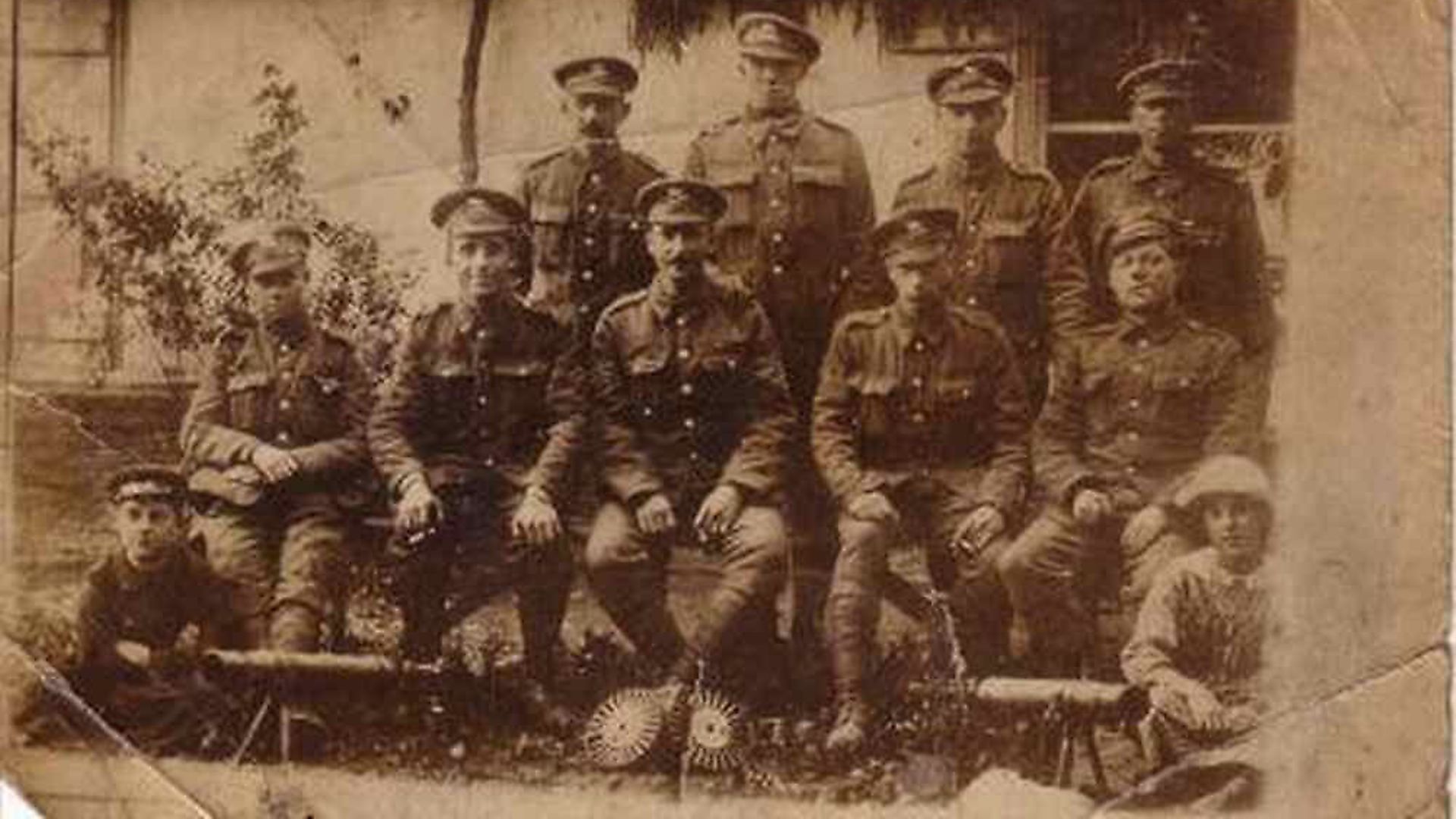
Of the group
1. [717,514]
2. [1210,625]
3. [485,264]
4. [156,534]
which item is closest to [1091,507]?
[1210,625]

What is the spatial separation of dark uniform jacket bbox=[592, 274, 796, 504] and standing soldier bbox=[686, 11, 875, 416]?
0.03 metres

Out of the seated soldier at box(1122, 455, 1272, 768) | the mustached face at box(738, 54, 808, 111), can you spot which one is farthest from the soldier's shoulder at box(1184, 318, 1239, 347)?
the mustached face at box(738, 54, 808, 111)

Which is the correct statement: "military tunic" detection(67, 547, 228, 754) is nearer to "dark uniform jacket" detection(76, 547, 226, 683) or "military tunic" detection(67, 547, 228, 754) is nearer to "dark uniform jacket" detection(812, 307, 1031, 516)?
"dark uniform jacket" detection(76, 547, 226, 683)

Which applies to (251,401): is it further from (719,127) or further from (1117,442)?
(1117,442)

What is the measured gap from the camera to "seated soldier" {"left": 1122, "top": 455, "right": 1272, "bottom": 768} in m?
2.32

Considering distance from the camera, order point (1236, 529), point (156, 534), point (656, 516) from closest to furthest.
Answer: point (1236, 529) → point (656, 516) → point (156, 534)

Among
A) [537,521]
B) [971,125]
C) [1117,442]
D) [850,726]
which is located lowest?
[850,726]

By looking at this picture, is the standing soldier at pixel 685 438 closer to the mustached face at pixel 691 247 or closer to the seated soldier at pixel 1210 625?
the mustached face at pixel 691 247

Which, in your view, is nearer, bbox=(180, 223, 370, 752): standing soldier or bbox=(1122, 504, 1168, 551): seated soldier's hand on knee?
bbox=(1122, 504, 1168, 551): seated soldier's hand on knee

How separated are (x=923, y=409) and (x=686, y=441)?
27 centimetres

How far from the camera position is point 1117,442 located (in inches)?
92.3

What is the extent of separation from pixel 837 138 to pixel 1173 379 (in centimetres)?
45

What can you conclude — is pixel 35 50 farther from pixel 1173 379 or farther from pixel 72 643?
pixel 1173 379

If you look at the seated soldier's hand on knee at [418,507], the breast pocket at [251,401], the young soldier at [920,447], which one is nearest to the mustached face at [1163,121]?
the young soldier at [920,447]
